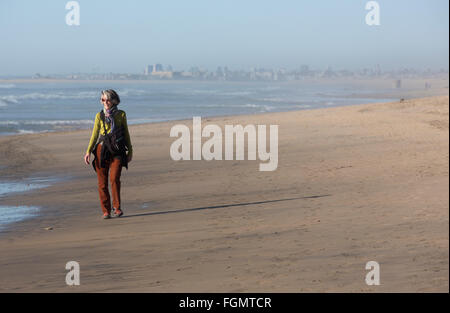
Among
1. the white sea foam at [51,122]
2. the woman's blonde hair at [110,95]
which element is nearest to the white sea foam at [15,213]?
the woman's blonde hair at [110,95]

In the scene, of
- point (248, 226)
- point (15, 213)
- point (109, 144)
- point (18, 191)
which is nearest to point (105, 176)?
point (109, 144)

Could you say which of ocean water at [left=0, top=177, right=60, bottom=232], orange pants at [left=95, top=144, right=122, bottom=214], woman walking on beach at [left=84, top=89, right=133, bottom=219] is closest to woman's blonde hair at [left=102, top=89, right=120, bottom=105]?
woman walking on beach at [left=84, top=89, right=133, bottom=219]

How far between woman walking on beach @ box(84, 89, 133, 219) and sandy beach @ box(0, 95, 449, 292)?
0.38 meters

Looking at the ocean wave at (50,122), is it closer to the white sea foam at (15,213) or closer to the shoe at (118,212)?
the white sea foam at (15,213)

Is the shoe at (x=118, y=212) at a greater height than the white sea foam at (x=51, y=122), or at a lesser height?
lesser

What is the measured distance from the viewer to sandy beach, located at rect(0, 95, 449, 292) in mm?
5039

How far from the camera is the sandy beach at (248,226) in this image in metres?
5.04

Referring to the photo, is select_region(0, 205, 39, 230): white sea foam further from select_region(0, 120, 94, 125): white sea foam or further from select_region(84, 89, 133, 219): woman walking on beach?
select_region(0, 120, 94, 125): white sea foam

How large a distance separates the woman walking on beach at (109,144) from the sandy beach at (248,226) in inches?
14.8

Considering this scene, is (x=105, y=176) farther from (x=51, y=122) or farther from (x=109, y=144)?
(x=51, y=122)

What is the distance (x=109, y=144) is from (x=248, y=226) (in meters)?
2.01

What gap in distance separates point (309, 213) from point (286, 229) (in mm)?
851

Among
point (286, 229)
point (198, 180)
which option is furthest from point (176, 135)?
point (286, 229)

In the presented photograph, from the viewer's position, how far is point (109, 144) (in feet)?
25.2
